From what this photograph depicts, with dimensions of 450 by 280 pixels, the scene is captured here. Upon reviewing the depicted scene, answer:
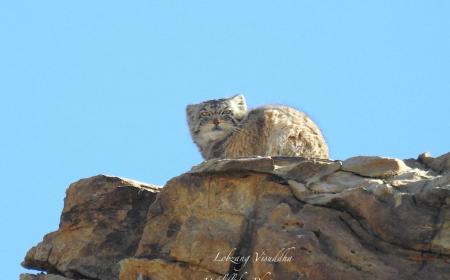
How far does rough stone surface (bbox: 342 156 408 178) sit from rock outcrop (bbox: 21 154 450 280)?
0.04 feet

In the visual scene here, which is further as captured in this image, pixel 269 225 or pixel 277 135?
pixel 277 135

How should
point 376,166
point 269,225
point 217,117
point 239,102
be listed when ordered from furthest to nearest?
point 239,102, point 217,117, point 376,166, point 269,225

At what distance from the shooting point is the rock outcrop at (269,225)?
1152cm

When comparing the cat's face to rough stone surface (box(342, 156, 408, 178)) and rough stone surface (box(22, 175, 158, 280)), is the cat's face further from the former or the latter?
rough stone surface (box(342, 156, 408, 178))

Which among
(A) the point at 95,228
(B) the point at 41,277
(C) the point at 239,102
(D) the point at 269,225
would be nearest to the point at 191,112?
(C) the point at 239,102

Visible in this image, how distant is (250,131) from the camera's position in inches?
657

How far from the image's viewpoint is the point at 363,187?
12.2 metres

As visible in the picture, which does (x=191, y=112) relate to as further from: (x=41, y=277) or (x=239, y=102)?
(x=41, y=277)

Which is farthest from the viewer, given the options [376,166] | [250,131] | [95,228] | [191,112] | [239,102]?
[191,112]

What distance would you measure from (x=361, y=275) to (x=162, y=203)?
3032 mm

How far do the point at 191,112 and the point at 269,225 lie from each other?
6374 mm

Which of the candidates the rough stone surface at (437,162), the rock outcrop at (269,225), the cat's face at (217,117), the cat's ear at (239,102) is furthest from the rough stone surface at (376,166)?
the cat's ear at (239,102)

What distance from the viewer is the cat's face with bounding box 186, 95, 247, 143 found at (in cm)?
1731


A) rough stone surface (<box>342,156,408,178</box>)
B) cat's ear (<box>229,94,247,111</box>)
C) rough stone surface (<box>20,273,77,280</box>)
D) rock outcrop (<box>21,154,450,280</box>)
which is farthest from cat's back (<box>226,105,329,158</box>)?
rough stone surface (<box>20,273,77,280</box>)
